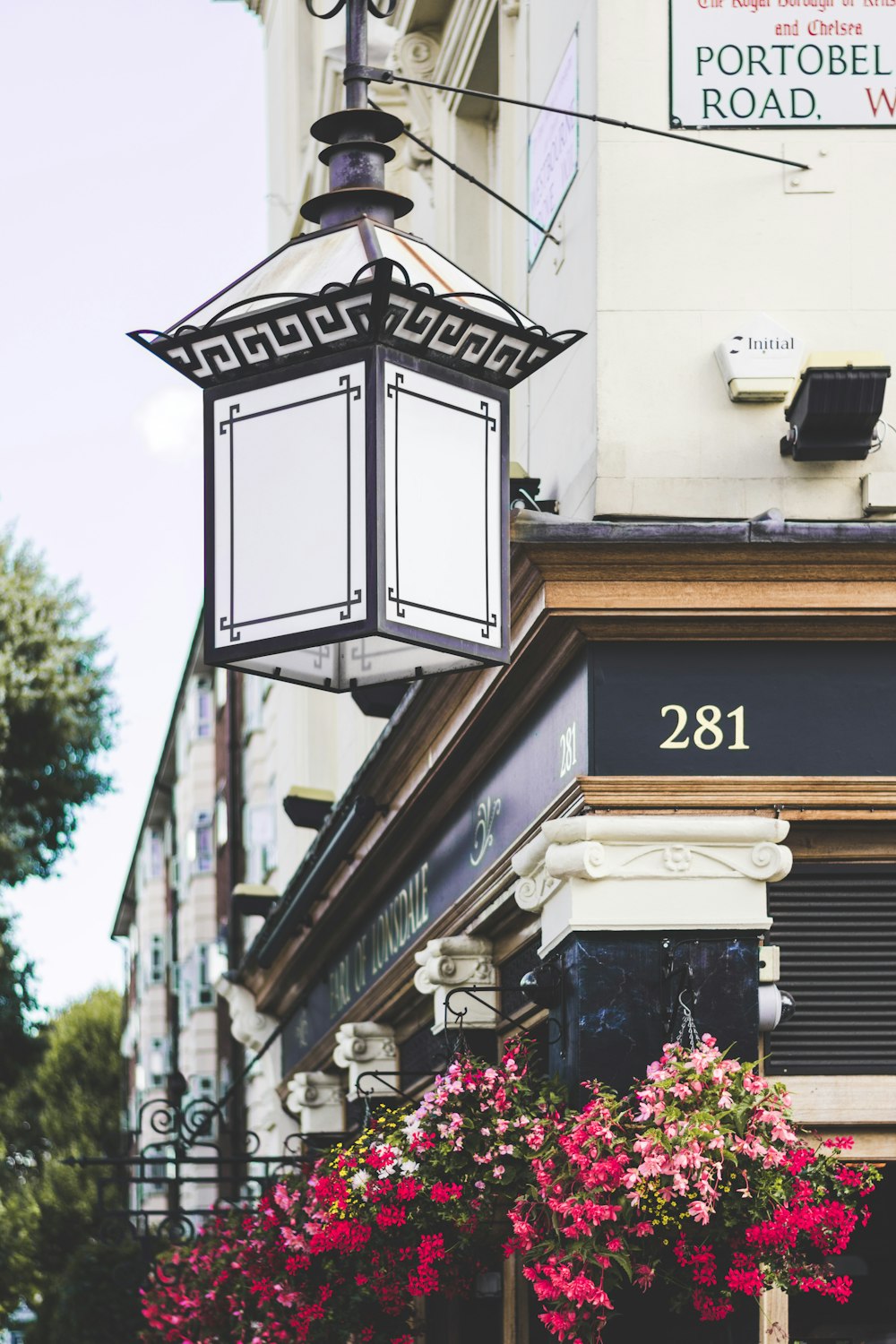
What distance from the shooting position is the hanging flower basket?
6.66 metres

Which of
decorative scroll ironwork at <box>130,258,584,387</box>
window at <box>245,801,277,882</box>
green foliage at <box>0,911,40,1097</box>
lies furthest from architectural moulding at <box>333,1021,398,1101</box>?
green foliage at <box>0,911,40,1097</box>

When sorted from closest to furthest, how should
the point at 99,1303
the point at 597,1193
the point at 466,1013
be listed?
the point at 597,1193 → the point at 466,1013 → the point at 99,1303

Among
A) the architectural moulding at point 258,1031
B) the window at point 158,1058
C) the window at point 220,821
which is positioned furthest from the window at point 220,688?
the window at point 158,1058

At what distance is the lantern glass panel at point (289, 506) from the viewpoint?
520 cm

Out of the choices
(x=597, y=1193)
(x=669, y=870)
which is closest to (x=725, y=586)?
(x=669, y=870)

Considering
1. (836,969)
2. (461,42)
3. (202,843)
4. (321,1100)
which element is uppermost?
(202,843)

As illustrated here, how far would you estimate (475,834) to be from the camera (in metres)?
10.5

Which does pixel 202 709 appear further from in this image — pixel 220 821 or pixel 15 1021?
pixel 15 1021

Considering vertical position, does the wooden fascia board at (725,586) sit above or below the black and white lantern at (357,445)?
above

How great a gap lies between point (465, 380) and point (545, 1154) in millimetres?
2801

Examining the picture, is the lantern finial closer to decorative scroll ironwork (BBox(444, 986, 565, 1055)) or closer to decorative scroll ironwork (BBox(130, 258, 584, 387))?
decorative scroll ironwork (BBox(130, 258, 584, 387))

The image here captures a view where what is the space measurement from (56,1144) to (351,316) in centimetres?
5230

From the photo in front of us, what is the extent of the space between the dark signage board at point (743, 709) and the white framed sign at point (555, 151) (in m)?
2.25

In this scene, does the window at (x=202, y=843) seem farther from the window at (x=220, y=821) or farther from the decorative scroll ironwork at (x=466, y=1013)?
the decorative scroll ironwork at (x=466, y=1013)
